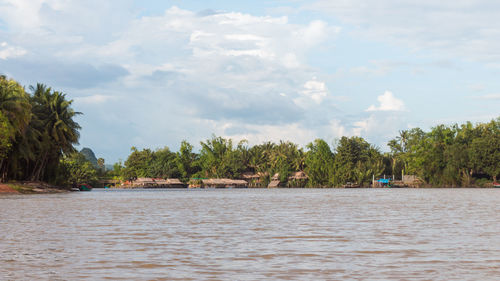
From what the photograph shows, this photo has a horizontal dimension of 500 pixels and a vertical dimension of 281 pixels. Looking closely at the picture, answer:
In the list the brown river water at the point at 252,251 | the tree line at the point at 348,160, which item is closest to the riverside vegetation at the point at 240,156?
the tree line at the point at 348,160

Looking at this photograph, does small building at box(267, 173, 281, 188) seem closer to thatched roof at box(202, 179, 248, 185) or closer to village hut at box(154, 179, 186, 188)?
Answer: thatched roof at box(202, 179, 248, 185)

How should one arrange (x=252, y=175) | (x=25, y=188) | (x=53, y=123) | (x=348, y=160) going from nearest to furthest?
(x=25, y=188), (x=53, y=123), (x=348, y=160), (x=252, y=175)

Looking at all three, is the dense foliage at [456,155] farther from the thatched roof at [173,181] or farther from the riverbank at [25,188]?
the riverbank at [25,188]

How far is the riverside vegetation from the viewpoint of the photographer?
55.5 m

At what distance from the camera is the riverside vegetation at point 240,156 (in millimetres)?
55469

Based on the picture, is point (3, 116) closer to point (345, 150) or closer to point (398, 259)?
point (398, 259)

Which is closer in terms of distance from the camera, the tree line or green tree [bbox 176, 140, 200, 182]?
the tree line

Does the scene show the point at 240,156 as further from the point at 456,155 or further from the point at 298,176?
the point at 456,155

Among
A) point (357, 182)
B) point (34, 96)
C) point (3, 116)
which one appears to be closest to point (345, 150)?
point (357, 182)

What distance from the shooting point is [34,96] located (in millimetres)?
64188

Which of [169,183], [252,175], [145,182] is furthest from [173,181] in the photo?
[252,175]

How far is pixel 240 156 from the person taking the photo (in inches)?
5000

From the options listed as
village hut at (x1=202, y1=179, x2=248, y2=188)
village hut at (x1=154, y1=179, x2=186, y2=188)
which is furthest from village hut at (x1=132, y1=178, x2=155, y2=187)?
village hut at (x1=202, y1=179, x2=248, y2=188)

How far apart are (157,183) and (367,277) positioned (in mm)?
113251
